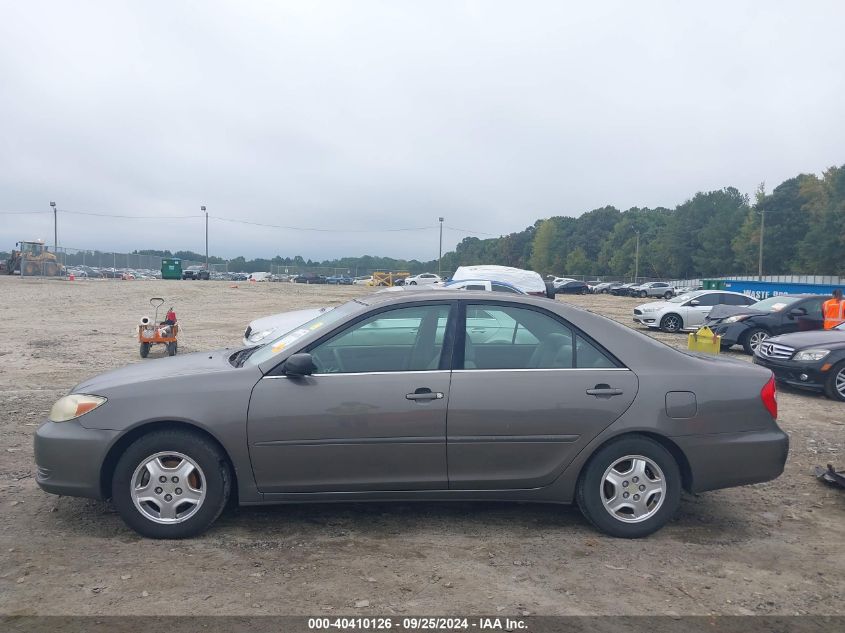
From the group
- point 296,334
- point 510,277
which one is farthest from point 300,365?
point 510,277

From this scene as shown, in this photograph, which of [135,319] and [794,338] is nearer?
[794,338]

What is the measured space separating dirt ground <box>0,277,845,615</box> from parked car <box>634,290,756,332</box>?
1576 centimetres

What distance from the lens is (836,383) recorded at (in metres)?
9.50

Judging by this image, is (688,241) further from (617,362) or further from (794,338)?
(617,362)

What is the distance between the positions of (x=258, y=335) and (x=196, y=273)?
189 feet

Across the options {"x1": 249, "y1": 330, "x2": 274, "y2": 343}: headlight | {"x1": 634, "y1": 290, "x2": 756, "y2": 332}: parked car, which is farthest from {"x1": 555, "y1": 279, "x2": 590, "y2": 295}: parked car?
{"x1": 249, "y1": 330, "x2": 274, "y2": 343}: headlight

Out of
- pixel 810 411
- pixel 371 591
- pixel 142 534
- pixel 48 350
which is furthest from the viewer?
pixel 48 350

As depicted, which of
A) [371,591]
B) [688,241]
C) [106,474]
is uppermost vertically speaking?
[688,241]

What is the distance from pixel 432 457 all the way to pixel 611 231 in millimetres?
123377

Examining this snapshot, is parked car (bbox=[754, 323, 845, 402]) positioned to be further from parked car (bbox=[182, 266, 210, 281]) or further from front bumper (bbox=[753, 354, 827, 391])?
parked car (bbox=[182, 266, 210, 281])

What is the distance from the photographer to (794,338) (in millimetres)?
10273

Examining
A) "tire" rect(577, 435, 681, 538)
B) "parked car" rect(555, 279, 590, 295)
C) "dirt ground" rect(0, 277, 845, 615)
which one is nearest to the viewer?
"dirt ground" rect(0, 277, 845, 615)

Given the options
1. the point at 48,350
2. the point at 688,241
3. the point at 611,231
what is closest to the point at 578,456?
the point at 48,350

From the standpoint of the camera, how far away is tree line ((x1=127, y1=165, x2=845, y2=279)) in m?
74.1
